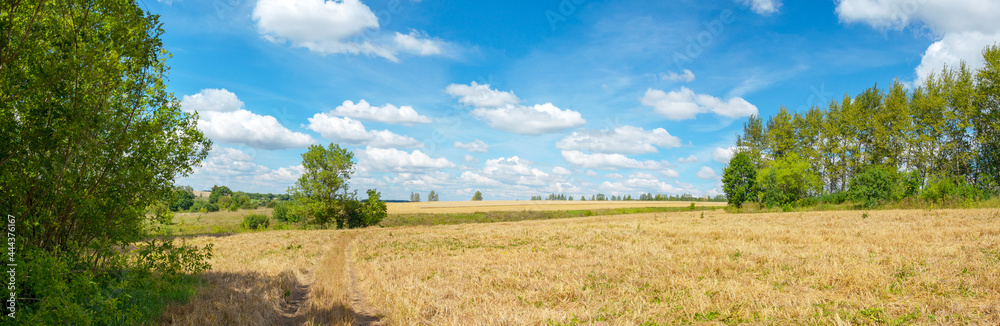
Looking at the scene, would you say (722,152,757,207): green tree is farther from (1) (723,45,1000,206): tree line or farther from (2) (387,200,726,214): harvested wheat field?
(2) (387,200,726,214): harvested wheat field

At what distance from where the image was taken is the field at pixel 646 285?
7.92 meters

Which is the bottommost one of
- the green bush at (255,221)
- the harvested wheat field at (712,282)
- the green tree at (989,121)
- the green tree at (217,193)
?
the green bush at (255,221)

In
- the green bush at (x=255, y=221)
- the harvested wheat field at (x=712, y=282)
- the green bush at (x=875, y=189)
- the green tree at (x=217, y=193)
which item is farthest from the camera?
the green tree at (x=217, y=193)

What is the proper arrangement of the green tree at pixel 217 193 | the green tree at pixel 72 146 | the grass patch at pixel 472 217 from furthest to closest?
the green tree at pixel 217 193 < the grass patch at pixel 472 217 < the green tree at pixel 72 146

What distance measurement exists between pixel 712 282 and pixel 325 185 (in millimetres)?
52621

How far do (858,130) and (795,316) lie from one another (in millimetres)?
67095

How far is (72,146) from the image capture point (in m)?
7.27

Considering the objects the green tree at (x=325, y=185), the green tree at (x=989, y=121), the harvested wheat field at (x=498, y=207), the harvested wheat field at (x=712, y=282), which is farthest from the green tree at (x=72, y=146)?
the harvested wheat field at (x=498, y=207)

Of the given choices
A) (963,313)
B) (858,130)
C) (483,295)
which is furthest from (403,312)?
(858,130)

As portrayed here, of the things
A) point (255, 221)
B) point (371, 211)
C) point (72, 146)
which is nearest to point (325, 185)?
point (371, 211)

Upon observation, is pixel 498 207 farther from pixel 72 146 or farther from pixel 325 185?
pixel 72 146

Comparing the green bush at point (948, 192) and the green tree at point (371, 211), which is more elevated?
the green bush at point (948, 192)

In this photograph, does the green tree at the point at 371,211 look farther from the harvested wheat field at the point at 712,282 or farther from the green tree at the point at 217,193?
the green tree at the point at 217,193

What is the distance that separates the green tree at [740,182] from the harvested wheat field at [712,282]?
42.1 meters
